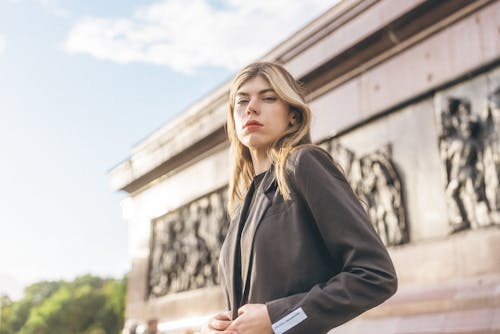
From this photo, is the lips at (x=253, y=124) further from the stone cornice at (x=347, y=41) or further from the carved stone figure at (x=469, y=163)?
the stone cornice at (x=347, y=41)

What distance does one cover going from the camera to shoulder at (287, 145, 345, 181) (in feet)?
5.55

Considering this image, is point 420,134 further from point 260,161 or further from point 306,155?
point 306,155

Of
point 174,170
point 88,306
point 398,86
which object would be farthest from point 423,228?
point 88,306

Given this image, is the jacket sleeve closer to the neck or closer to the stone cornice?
the neck

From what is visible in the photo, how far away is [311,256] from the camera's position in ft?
5.44

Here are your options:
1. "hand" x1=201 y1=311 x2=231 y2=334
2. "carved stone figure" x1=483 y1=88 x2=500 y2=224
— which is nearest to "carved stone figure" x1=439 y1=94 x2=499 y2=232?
"carved stone figure" x1=483 y1=88 x2=500 y2=224

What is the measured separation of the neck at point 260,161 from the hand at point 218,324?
20.7 inches

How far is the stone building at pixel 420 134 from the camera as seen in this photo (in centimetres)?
525

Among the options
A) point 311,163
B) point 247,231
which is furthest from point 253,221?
point 311,163

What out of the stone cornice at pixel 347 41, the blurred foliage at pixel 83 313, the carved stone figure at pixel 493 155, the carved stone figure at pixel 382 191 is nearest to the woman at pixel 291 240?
the carved stone figure at pixel 493 155

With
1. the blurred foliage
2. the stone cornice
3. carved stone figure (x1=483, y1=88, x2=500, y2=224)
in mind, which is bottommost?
the blurred foliage

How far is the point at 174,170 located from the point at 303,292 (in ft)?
32.1

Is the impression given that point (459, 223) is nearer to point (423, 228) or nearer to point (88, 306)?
point (423, 228)

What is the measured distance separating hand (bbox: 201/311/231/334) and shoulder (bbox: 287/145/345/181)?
0.48 metres
